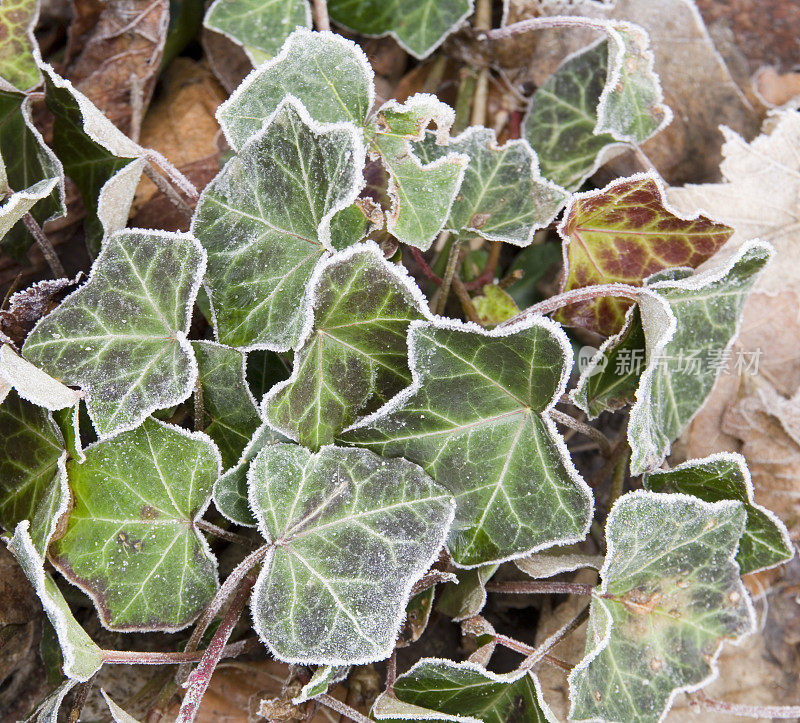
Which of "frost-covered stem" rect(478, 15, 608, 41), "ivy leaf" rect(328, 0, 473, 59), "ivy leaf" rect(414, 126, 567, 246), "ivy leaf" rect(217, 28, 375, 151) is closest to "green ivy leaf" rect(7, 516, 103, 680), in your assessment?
"ivy leaf" rect(217, 28, 375, 151)

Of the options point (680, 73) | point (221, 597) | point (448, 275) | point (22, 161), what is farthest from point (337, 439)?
point (680, 73)

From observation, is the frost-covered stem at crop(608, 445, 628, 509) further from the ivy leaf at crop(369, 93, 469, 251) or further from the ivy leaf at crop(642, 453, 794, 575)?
the ivy leaf at crop(369, 93, 469, 251)

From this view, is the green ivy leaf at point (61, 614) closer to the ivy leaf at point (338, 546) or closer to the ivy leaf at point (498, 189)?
the ivy leaf at point (338, 546)

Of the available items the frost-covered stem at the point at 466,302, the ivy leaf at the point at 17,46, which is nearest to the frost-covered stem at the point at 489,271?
the frost-covered stem at the point at 466,302

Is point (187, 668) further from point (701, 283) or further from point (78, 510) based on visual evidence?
point (701, 283)

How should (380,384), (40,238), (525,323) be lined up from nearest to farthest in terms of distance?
(525,323) → (380,384) → (40,238)

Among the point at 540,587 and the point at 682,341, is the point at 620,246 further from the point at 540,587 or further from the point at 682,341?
the point at 540,587


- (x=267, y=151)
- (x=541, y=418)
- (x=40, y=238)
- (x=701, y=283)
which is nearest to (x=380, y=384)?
(x=541, y=418)
